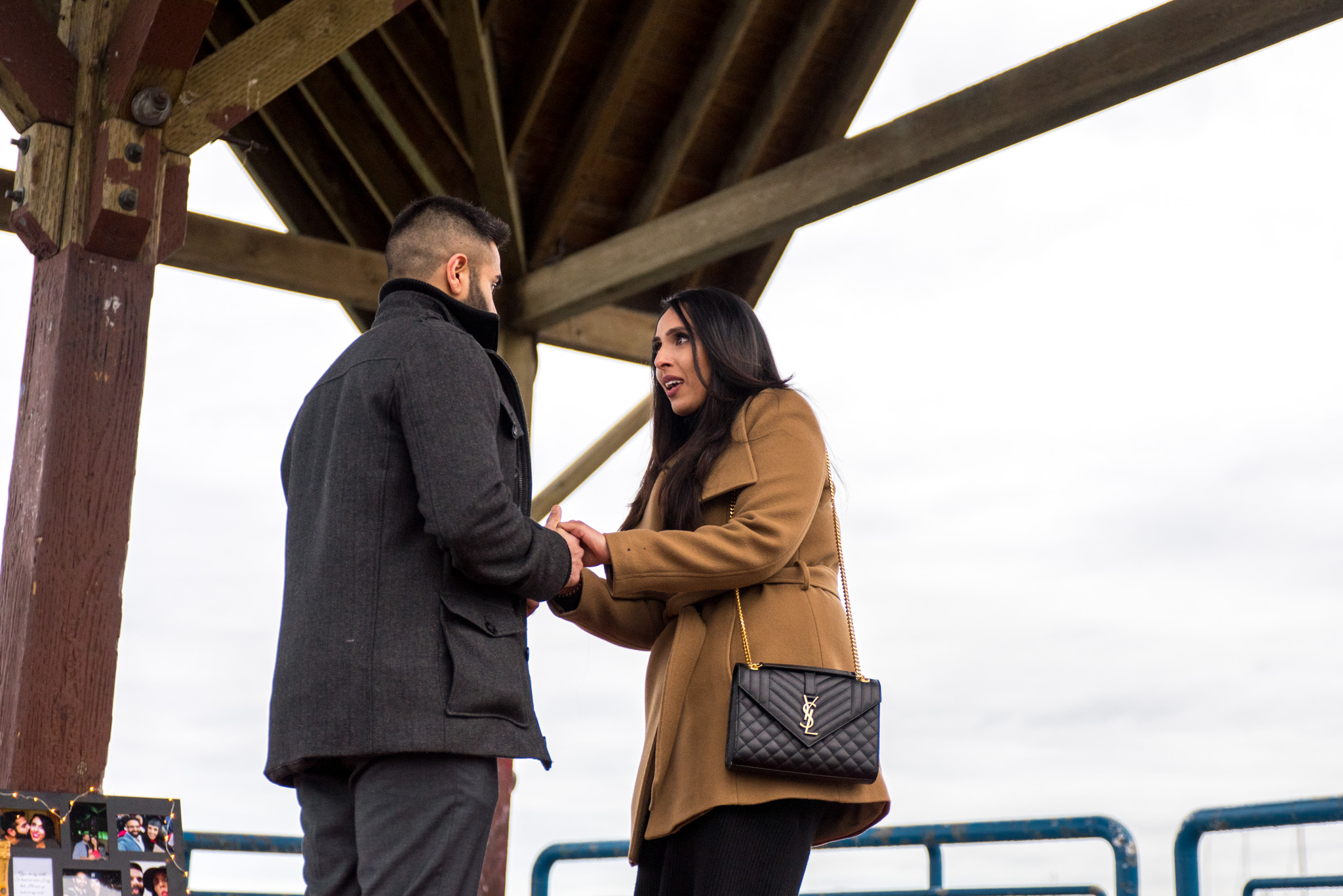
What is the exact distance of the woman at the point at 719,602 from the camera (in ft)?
7.22

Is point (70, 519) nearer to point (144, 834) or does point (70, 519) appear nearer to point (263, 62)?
point (144, 834)

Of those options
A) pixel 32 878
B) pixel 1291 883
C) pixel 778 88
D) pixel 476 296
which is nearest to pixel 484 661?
pixel 476 296

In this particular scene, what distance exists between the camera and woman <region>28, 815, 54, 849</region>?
9.90 ft

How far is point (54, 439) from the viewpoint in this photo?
340cm

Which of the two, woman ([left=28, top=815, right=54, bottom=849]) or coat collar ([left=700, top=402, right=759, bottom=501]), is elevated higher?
coat collar ([left=700, top=402, right=759, bottom=501])

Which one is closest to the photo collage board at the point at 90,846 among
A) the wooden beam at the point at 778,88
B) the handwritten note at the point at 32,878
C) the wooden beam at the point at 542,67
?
the handwritten note at the point at 32,878

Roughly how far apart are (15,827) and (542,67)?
14.6ft

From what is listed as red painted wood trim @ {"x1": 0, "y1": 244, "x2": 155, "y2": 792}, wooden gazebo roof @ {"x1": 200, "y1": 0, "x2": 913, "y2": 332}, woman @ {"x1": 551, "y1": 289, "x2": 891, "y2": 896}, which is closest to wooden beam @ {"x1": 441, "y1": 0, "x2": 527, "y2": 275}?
wooden gazebo roof @ {"x1": 200, "y1": 0, "x2": 913, "y2": 332}

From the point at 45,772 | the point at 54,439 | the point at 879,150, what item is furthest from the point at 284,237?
the point at 45,772

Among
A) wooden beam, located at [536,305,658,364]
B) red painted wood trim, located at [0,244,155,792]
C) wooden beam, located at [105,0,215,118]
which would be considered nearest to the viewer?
red painted wood trim, located at [0,244,155,792]

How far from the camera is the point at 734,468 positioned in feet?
7.82

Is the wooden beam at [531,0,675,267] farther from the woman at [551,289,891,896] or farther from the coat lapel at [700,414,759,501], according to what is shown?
the coat lapel at [700,414,759,501]

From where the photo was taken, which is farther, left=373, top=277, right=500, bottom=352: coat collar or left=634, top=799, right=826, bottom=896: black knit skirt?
left=373, top=277, right=500, bottom=352: coat collar

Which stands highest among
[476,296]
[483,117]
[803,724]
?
[483,117]
